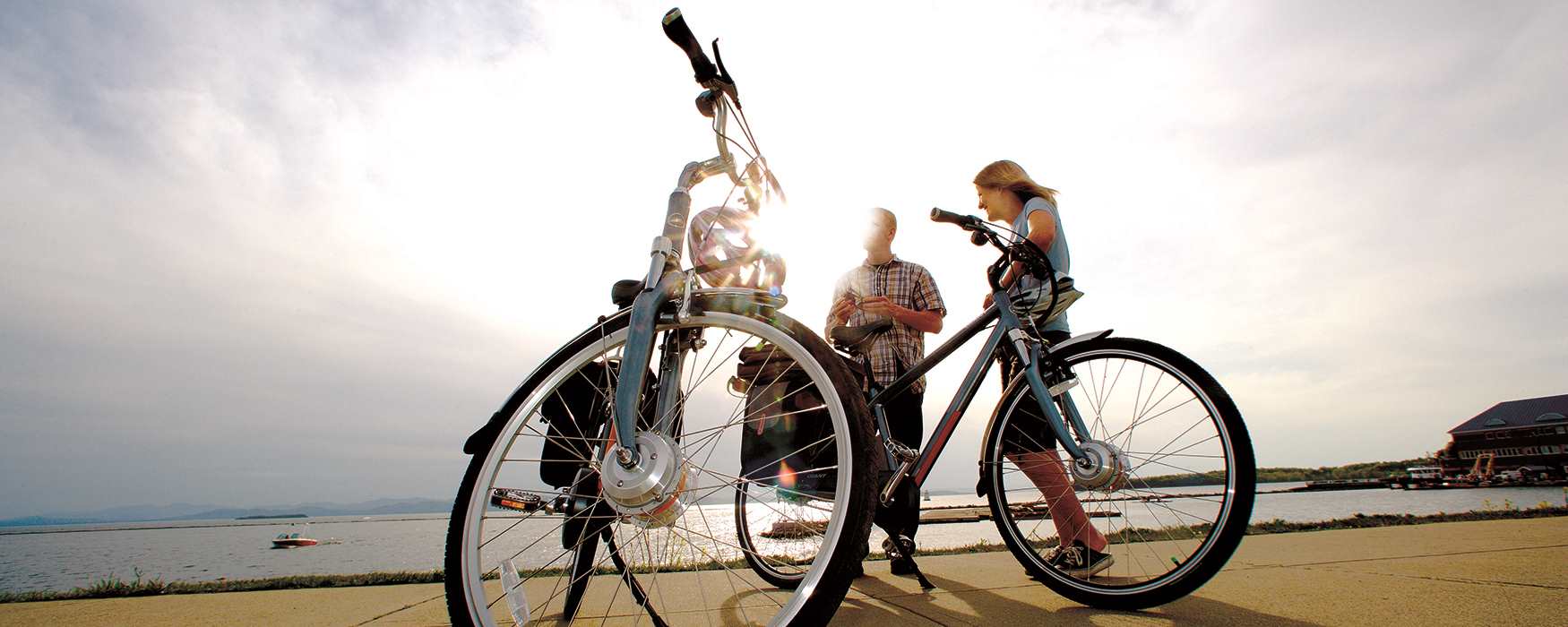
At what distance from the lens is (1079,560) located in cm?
204

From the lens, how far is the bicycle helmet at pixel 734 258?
192 centimetres

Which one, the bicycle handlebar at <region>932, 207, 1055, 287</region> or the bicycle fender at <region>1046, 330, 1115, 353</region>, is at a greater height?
the bicycle handlebar at <region>932, 207, 1055, 287</region>

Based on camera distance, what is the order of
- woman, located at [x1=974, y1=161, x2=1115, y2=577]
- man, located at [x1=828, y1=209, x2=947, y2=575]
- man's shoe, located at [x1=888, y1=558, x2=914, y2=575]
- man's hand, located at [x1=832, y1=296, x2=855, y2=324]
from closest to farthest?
woman, located at [x1=974, y1=161, x2=1115, y2=577] < man, located at [x1=828, y1=209, x2=947, y2=575] < man's shoe, located at [x1=888, y1=558, x2=914, y2=575] < man's hand, located at [x1=832, y1=296, x2=855, y2=324]

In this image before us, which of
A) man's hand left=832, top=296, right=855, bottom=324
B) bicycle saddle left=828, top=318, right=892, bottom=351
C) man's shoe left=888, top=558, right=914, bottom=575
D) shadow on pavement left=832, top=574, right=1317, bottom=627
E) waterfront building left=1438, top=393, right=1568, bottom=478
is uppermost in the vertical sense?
man's hand left=832, top=296, right=855, bottom=324

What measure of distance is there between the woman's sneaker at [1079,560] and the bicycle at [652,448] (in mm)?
934

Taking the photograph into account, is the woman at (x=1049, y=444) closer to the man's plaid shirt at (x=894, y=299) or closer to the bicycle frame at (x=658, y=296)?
the man's plaid shirt at (x=894, y=299)

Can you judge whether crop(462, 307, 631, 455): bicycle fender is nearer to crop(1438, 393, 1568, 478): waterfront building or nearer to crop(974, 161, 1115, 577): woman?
crop(974, 161, 1115, 577): woman

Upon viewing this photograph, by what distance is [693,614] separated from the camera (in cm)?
202

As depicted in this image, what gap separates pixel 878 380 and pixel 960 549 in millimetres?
1489

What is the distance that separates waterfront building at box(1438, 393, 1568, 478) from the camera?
46794 mm

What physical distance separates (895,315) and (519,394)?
66.1 inches

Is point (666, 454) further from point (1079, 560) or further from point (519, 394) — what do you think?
point (1079, 560)

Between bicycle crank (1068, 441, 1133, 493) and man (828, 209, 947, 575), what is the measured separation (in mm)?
583

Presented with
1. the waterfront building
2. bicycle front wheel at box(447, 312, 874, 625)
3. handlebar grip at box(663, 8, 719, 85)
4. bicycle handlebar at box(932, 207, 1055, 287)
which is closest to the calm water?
bicycle front wheel at box(447, 312, 874, 625)
